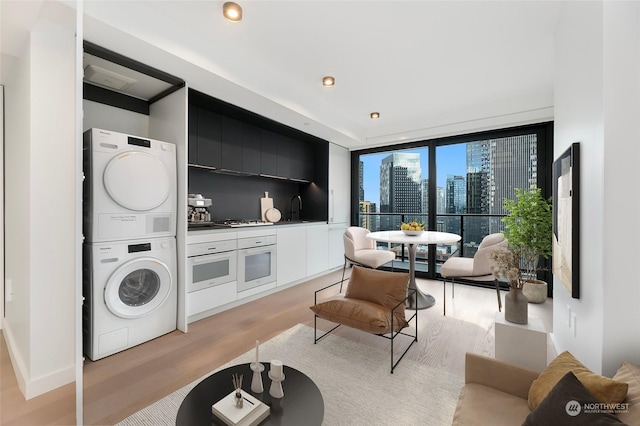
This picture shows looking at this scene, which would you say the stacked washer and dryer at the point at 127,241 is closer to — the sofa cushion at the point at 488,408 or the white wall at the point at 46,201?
the white wall at the point at 46,201

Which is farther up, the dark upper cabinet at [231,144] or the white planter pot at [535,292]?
the dark upper cabinet at [231,144]

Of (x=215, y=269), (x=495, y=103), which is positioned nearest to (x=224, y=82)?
(x=215, y=269)

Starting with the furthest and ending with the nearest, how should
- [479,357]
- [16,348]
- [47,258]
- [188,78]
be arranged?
[188,78], [16,348], [47,258], [479,357]

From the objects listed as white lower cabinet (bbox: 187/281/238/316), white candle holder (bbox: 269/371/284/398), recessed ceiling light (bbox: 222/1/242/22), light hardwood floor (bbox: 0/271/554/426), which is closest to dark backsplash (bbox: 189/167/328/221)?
white lower cabinet (bbox: 187/281/238/316)

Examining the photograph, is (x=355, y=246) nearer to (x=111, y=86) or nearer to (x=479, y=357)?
(x=479, y=357)

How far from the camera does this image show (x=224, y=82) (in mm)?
2705

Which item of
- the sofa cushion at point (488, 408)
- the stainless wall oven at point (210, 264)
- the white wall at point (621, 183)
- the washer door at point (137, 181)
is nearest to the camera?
the sofa cushion at point (488, 408)

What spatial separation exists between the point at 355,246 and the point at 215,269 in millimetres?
2012

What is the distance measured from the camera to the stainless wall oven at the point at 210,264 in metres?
2.88

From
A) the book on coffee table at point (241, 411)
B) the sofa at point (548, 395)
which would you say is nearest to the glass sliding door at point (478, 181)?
the sofa at point (548, 395)

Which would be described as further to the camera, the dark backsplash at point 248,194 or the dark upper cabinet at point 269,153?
the dark upper cabinet at point 269,153

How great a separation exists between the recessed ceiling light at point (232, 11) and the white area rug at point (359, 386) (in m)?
Answer: 2.65

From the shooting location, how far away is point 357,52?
102 inches

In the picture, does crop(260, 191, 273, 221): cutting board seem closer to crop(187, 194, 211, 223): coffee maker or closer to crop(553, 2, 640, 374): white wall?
crop(187, 194, 211, 223): coffee maker
